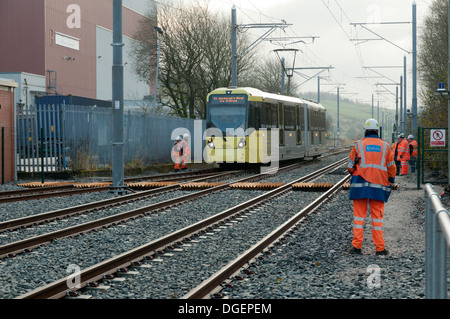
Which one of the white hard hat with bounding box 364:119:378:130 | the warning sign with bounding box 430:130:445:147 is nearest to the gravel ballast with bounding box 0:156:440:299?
the white hard hat with bounding box 364:119:378:130

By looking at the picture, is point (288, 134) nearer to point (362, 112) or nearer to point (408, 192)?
point (408, 192)

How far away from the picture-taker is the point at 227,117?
24.9 m

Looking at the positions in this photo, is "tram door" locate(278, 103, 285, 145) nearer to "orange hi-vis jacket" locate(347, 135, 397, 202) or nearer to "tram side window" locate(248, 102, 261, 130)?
"tram side window" locate(248, 102, 261, 130)

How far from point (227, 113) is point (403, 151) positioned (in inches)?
264

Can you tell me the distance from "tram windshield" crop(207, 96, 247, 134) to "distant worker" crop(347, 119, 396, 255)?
16.2 meters

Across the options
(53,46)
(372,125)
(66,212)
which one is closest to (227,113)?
(66,212)

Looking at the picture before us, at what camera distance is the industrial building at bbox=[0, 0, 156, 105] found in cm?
5466

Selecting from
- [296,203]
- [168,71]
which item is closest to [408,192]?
[296,203]

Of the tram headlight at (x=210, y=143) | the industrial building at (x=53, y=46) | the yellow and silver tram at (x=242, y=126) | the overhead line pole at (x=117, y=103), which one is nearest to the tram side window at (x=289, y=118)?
the yellow and silver tram at (x=242, y=126)

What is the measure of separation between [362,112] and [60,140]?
159 meters

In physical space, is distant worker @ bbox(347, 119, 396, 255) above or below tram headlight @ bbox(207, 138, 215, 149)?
below

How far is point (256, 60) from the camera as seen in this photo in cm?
5069

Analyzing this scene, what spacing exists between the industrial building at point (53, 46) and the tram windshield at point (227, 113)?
2687 centimetres

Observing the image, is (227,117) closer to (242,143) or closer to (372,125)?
(242,143)
